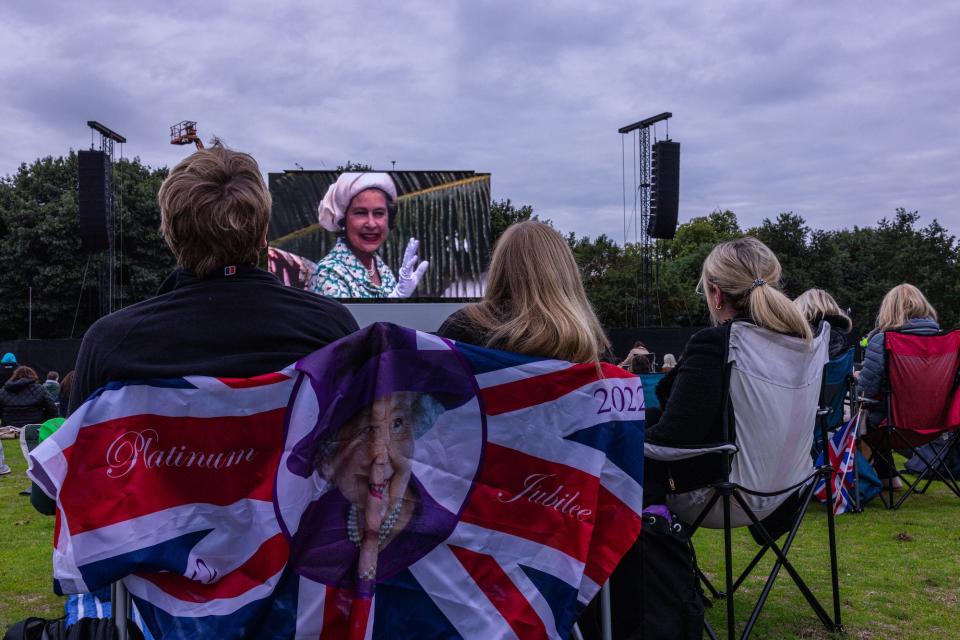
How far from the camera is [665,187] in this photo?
59.1 feet

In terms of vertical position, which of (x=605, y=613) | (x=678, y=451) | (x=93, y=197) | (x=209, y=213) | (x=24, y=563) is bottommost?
(x=24, y=563)

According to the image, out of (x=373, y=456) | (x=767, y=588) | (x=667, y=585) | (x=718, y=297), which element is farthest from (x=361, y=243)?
(x=373, y=456)

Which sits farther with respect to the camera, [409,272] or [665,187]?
[665,187]

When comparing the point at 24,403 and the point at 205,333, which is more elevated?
the point at 205,333

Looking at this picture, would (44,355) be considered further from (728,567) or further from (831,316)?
(728,567)

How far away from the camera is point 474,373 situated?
67.9 inches

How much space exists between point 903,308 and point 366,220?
40.5 ft

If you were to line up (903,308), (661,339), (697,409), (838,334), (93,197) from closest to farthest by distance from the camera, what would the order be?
1. (697,409)
2. (838,334)
3. (903,308)
4. (93,197)
5. (661,339)

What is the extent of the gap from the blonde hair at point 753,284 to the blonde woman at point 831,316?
111 centimetres

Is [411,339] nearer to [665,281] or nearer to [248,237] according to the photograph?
[248,237]

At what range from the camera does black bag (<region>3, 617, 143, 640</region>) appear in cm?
163

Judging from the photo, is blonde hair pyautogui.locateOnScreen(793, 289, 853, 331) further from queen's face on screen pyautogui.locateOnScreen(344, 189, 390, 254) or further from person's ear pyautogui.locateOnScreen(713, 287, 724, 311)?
queen's face on screen pyautogui.locateOnScreen(344, 189, 390, 254)

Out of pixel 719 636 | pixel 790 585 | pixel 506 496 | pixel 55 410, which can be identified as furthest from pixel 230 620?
pixel 55 410

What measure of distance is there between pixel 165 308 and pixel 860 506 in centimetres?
496
